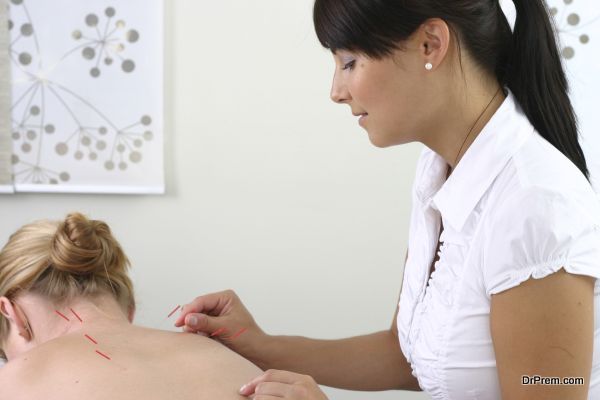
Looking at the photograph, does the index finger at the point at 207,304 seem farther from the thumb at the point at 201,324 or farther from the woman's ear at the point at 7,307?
the woman's ear at the point at 7,307

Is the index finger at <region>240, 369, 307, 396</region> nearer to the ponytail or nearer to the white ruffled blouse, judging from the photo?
the white ruffled blouse

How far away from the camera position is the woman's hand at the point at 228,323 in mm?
1541

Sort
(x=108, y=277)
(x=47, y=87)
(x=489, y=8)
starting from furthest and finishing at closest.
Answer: (x=47, y=87) < (x=108, y=277) < (x=489, y=8)

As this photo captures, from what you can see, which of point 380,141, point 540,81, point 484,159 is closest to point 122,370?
point 380,141

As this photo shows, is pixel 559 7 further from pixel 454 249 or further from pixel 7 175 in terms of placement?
pixel 7 175

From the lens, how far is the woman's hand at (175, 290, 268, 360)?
1.54 metres

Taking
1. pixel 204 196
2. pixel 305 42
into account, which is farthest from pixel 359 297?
pixel 305 42

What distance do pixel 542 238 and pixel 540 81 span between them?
1.09 feet

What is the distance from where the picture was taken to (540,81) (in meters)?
1.26

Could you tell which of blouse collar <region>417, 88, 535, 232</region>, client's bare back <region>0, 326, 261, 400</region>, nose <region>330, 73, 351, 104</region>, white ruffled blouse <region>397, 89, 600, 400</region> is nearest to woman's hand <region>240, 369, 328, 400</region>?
client's bare back <region>0, 326, 261, 400</region>

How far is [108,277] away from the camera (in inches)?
60.9

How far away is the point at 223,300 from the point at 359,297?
106 centimetres

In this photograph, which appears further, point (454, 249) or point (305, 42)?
point (305, 42)

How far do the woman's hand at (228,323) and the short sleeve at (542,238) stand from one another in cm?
62
